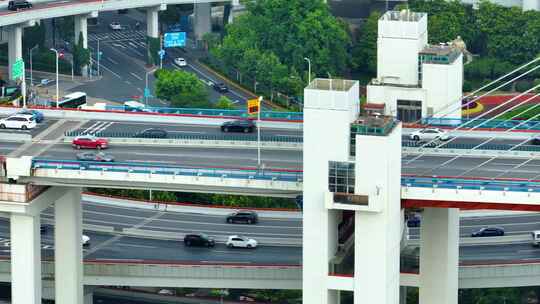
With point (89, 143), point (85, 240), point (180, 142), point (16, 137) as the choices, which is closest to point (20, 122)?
point (16, 137)

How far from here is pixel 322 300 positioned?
16788 cm

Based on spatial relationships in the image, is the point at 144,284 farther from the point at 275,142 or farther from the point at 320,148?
the point at 320,148

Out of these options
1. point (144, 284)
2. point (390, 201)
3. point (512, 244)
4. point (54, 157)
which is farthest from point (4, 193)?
point (512, 244)

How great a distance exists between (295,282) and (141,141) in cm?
1832

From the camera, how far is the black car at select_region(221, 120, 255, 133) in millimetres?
188875

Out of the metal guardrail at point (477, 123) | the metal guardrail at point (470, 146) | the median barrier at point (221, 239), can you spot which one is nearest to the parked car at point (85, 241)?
the median barrier at point (221, 239)

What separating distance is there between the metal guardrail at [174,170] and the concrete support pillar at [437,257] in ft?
45.0

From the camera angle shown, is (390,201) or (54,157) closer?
(390,201)

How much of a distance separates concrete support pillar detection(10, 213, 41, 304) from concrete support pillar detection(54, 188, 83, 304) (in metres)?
3.99

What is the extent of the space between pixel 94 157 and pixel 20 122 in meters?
12.4

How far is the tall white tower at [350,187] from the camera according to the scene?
164125mm

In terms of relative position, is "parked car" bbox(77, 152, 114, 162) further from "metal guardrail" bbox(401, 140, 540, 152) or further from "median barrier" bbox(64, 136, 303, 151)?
"metal guardrail" bbox(401, 140, 540, 152)

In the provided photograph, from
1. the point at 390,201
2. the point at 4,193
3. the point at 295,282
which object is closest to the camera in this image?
the point at 390,201

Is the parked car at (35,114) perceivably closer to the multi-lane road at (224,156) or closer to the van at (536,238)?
the multi-lane road at (224,156)
